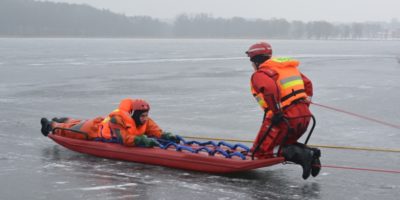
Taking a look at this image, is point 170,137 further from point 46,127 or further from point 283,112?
point 46,127

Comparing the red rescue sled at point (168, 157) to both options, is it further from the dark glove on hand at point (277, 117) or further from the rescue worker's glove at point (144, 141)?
the dark glove on hand at point (277, 117)

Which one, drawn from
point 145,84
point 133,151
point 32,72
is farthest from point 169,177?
point 32,72

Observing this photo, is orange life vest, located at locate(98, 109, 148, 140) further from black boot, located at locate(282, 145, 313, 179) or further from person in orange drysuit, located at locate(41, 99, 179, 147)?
black boot, located at locate(282, 145, 313, 179)

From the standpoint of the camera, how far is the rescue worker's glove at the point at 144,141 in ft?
24.9

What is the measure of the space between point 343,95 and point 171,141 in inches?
372

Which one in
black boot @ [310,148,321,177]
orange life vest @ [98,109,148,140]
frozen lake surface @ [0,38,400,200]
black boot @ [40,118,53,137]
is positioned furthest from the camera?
black boot @ [40,118,53,137]

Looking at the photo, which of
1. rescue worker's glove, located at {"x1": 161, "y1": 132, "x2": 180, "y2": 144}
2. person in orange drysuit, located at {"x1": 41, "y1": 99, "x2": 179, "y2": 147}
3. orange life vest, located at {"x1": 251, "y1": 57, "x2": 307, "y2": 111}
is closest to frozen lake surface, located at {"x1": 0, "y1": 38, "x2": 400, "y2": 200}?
person in orange drysuit, located at {"x1": 41, "y1": 99, "x2": 179, "y2": 147}

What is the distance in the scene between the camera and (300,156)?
6.51 m

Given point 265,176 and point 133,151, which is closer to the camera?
point 265,176

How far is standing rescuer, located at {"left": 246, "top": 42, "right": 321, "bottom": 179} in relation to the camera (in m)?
6.49

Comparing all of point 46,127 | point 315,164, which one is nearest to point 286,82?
point 315,164

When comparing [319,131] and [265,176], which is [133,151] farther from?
[319,131]

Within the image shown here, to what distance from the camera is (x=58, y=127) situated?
28.6 ft

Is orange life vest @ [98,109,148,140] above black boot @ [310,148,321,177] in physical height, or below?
above
